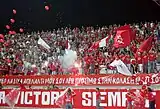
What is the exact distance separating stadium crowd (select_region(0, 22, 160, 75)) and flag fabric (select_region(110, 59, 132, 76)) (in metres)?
0.18

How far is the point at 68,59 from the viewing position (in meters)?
10.7

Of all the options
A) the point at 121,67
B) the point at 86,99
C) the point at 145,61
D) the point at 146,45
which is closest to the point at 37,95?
the point at 86,99

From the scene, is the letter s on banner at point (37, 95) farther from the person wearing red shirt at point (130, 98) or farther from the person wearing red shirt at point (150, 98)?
the person wearing red shirt at point (150, 98)

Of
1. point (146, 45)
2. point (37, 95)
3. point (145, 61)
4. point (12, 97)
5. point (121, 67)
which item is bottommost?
point (12, 97)

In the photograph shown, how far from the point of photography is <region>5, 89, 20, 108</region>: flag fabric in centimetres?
979

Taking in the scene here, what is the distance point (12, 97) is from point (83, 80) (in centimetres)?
268

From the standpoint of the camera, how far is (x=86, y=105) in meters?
8.55

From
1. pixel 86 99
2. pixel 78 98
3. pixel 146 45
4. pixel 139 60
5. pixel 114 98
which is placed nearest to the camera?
pixel 114 98

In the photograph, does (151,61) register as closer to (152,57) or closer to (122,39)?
(152,57)

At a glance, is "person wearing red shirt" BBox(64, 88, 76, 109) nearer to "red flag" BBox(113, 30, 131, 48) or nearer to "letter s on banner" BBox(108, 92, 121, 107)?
"letter s on banner" BBox(108, 92, 121, 107)

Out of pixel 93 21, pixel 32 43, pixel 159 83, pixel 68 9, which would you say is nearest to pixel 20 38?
pixel 32 43

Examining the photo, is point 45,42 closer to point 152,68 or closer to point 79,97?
point 79,97

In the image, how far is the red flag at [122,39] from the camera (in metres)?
9.87

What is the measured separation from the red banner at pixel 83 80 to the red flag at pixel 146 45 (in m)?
1.57
